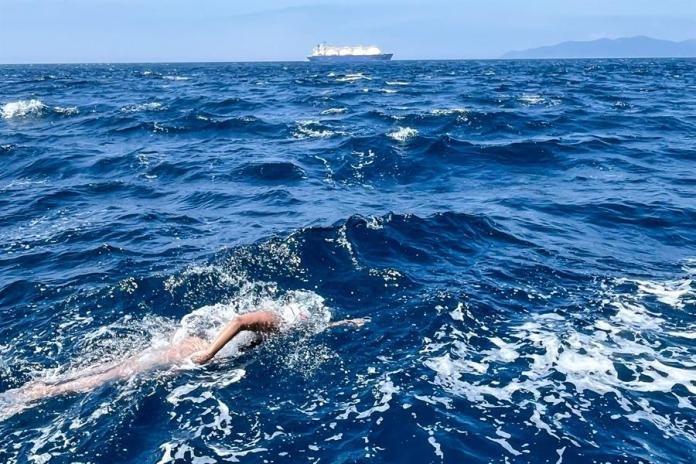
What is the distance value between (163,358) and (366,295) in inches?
179

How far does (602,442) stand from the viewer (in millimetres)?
6930

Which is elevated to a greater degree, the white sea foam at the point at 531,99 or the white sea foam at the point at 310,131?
the white sea foam at the point at 531,99

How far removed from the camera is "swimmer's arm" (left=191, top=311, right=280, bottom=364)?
8.36m

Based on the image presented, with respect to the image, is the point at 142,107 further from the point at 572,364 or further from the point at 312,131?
the point at 572,364

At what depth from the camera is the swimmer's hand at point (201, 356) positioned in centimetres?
854

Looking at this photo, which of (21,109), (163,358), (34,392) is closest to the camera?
(34,392)

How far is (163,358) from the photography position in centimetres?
873

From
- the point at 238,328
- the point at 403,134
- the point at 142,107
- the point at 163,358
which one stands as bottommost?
the point at 163,358

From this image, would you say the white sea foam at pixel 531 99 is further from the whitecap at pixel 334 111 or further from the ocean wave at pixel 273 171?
the ocean wave at pixel 273 171

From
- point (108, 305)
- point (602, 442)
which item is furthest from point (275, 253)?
point (602, 442)

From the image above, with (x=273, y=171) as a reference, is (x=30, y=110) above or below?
above

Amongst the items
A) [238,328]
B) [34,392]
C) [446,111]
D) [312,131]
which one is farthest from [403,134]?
[34,392]

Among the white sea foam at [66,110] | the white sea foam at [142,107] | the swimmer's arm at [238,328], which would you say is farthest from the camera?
the white sea foam at [142,107]

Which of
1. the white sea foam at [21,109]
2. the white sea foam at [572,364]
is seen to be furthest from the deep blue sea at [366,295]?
the white sea foam at [21,109]
